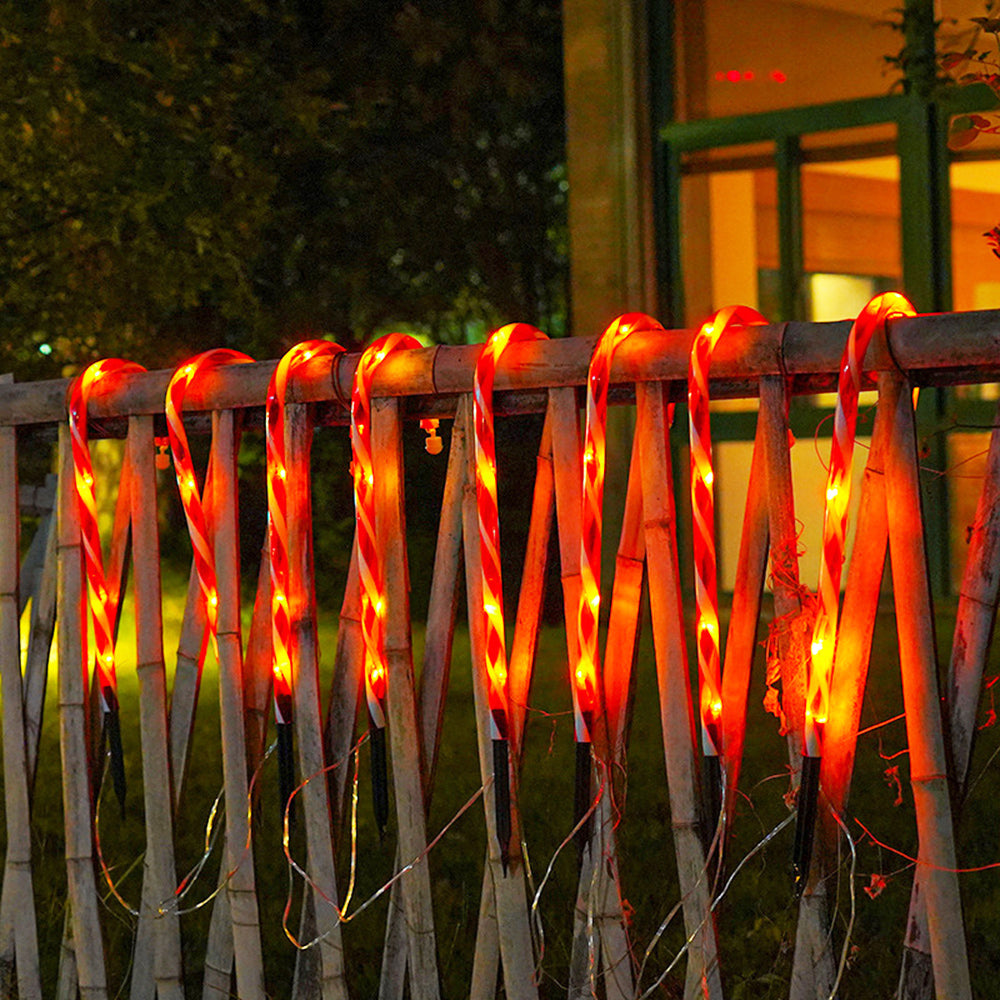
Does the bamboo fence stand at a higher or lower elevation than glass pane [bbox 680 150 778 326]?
lower

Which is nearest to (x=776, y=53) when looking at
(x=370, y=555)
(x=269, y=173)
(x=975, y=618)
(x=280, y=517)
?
(x=269, y=173)

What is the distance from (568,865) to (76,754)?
1.83m

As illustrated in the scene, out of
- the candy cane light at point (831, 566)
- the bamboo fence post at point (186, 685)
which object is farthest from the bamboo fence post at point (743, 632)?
the bamboo fence post at point (186, 685)

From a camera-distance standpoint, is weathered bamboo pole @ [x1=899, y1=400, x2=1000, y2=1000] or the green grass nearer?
weathered bamboo pole @ [x1=899, y1=400, x2=1000, y2=1000]

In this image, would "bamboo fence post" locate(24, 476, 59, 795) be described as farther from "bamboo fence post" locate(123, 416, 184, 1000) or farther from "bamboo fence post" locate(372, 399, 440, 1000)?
"bamboo fence post" locate(372, 399, 440, 1000)

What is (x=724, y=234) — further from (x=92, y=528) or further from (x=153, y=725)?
(x=153, y=725)

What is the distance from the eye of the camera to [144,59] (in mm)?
8367

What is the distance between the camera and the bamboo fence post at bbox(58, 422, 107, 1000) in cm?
330

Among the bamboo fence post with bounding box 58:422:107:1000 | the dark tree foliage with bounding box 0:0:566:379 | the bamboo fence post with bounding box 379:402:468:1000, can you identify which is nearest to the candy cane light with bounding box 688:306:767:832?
the bamboo fence post with bounding box 379:402:468:1000

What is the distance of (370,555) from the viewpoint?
9.45 feet

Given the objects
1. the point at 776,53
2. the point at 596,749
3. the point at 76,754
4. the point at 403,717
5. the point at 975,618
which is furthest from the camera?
the point at 776,53

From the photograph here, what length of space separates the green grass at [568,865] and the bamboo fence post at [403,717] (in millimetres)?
212

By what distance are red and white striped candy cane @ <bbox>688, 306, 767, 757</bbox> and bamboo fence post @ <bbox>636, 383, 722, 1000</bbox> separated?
1.6 inches

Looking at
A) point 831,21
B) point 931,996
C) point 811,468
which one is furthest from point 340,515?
point 931,996
